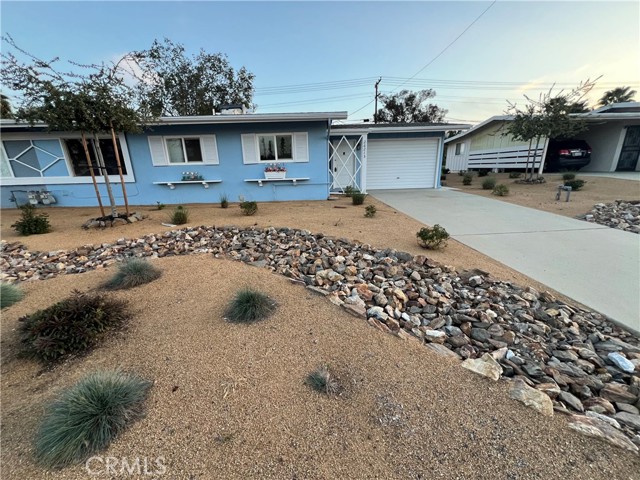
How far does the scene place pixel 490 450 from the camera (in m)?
1.59

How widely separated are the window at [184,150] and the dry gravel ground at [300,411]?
8036mm

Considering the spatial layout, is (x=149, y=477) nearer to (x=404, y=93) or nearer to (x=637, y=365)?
(x=637, y=365)

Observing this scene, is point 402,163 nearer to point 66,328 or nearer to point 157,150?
point 157,150

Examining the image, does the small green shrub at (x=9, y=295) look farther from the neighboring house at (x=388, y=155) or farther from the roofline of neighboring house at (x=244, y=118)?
the neighboring house at (x=388, y=155)

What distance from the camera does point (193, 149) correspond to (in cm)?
977

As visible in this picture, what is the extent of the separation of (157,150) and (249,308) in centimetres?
911

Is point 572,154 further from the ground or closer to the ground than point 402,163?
further from the ground

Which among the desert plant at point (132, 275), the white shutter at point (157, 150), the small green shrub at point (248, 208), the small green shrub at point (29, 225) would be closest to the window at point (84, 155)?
the white shutter at point (157, 150)

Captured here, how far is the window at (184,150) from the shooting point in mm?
9641

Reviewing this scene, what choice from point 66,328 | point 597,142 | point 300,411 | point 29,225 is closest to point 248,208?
point 29,225

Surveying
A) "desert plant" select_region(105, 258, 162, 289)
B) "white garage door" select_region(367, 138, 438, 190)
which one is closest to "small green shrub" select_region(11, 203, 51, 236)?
"desert plant" select_region(105, 258, 162, 289)

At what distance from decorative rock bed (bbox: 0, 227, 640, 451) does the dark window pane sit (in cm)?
545

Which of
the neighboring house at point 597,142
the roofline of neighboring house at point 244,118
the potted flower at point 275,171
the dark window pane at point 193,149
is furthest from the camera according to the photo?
the neighboring house at point 597,142

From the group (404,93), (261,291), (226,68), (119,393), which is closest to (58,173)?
(261,291)
